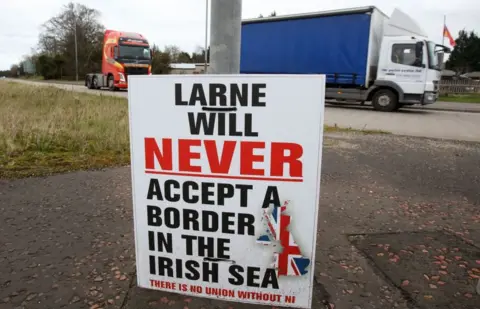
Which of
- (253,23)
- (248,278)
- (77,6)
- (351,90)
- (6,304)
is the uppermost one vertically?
(77,6)

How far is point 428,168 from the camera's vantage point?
5578mm

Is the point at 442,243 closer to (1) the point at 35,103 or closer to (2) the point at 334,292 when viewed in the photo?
(2) the point at 334,292

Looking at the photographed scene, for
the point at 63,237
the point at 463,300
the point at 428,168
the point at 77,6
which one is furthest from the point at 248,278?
the point at 77,6

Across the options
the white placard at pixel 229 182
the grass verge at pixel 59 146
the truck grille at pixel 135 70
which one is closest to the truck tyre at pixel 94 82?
the truck grille at pixel 135 70

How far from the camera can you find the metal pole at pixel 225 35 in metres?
2.26

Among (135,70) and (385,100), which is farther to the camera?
(135,70)

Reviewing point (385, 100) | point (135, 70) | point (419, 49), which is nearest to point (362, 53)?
point (419, 49)

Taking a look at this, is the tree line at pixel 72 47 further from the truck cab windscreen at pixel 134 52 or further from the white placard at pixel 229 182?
the white placard at pixel 229 182

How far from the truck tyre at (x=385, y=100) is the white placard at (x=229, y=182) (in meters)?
14.9

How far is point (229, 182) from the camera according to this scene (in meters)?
1.87

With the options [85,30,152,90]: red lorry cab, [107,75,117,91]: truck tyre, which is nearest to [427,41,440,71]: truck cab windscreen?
[85,30,152,90]: red lorry cab

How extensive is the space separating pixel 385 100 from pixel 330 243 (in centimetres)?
Result: 1397

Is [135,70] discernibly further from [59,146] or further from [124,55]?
[59,146]

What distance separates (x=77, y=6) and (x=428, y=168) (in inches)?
2680
